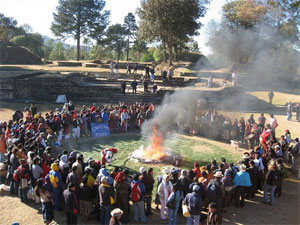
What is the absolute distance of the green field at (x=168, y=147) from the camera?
40.0 ft

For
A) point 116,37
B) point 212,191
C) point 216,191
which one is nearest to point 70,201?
point 212,191

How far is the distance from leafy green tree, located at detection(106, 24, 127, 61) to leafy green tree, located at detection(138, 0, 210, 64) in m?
18.4

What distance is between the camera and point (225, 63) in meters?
37.2

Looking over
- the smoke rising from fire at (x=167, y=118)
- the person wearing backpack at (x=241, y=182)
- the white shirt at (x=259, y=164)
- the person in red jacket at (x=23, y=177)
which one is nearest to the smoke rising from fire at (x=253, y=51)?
the smoke rising from fire at (x=167, y=118)

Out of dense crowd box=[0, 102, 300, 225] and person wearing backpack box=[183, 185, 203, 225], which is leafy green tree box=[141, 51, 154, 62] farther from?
person wearing backpack box=[183, 185, 203, 225]

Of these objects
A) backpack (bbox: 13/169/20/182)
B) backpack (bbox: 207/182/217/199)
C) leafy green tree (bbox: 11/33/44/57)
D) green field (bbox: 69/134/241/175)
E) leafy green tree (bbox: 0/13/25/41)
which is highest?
leafy green tree (bbox: 0/13/25/41)

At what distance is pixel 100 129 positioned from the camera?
1569 centimetres

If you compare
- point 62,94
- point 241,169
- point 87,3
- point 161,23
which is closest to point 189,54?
point 161,23

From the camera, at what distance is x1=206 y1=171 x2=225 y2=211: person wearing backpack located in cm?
729

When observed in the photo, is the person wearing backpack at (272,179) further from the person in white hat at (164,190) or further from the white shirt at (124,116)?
the white shirt at (124,116)

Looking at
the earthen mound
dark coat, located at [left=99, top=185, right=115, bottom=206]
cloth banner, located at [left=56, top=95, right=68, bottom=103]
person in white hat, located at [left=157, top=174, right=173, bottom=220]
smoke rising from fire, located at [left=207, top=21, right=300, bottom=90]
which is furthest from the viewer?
the earthen mound

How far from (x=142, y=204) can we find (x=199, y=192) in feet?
5.02

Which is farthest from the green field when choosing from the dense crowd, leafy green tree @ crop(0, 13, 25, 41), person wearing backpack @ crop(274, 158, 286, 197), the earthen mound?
leafy green tree @ crop(0, 13, 25, 41)

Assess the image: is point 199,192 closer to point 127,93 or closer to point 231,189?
point 231,189
